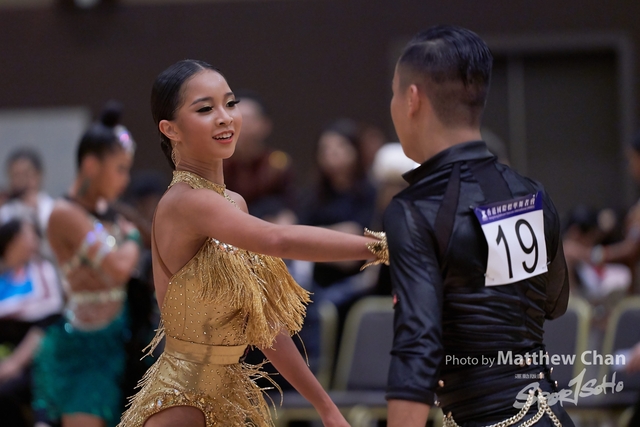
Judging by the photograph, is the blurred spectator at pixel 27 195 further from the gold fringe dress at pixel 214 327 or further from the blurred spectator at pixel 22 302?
the gold fringe dress at pixel 214 327

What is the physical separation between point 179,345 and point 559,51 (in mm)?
7244

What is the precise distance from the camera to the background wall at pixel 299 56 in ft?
28.6

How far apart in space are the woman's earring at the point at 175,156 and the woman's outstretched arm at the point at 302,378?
636 millimetres

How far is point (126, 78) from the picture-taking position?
9289 mm

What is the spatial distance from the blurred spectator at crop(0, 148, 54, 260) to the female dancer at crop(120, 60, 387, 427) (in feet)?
16.2

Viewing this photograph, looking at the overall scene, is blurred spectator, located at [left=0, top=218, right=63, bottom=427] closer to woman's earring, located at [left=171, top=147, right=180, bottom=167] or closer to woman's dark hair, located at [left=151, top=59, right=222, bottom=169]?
woman's earring, located at [left=171, top=147, right=180, bottom=167]

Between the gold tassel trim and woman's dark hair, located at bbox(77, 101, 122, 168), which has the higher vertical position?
woman's dark hair, located at bbox(77, 101, 122, 168)

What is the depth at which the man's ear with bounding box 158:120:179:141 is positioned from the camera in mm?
2500

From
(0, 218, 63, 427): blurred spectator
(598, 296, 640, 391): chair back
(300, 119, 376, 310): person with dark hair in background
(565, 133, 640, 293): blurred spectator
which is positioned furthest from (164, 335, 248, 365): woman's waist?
(565, 133, 640, 293): blurred spectator

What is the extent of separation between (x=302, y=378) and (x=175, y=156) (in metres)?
0.81

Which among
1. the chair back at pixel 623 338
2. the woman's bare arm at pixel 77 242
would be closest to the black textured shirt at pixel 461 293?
the woman's bare arm at pixel 77 242

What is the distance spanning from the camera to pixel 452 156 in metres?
2.09

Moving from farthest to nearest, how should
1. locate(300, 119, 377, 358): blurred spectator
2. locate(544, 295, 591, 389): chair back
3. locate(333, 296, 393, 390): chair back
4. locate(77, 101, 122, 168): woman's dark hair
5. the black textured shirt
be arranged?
locate(300, 119, 377, 358): blurred spectator < locate(333, 296, 393, 390): chair back < locate(544, 295, 591, 389): chair back < locate(77, 101, 122, 168): woman's dark hair < the black textured shirt

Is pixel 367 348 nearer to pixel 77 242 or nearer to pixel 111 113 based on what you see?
pixel 77 242
